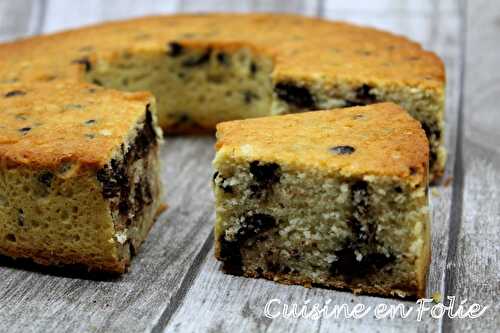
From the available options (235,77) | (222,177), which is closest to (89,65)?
(235,77)

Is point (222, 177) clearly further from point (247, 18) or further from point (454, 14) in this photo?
point (454, 14)

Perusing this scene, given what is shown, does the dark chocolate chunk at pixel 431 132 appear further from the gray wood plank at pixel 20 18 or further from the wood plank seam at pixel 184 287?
the gray wood plank at pixel 20 18

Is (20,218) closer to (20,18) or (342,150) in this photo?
(342,150)

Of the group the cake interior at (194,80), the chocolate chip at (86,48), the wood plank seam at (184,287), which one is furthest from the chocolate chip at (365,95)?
the chocolate chip at (86,48)

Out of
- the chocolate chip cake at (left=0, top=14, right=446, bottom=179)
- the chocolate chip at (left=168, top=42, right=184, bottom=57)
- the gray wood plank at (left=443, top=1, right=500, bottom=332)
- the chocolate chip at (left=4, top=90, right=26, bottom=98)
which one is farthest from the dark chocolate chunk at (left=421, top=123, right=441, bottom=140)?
the chocolate chip at (left=4, top=90, right=26, bottom=98)

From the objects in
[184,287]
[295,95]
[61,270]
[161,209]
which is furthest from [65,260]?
[295,95]

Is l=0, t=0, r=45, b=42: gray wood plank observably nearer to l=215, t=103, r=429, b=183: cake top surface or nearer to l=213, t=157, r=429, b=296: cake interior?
l=215, t=103, r=429, b=183: cake top surface
